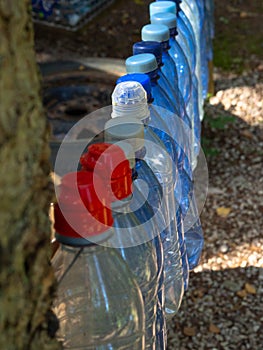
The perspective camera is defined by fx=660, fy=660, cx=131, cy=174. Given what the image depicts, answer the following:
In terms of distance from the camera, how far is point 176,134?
79.6 inches

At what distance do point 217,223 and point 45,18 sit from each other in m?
A: 3.68

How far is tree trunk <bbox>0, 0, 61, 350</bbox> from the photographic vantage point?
56cm

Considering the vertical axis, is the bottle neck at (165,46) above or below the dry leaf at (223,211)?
above

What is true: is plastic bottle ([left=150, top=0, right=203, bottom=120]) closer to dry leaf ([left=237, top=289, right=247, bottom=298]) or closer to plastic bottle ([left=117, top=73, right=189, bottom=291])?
plastic bottle ([left=117, top=73, right=189, bottom=291])

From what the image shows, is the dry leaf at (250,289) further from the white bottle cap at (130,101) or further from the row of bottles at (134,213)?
the white bottle cap at (130,101)

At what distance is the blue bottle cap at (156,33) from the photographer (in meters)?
1.96

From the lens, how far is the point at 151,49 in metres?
1.86

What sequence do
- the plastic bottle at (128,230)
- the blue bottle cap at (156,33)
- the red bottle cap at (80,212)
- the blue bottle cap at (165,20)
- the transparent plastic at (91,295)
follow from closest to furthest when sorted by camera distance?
the red bottle cap at (80,212), the transparent plastic at (91,295), the plastic bottle at (128,230), the blue bottle cap at (156,33), the blue bottle cap at (165,20)

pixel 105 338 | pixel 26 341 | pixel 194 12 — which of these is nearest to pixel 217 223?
pixel 194 12

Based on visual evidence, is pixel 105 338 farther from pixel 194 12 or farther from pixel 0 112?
pixel 194 12

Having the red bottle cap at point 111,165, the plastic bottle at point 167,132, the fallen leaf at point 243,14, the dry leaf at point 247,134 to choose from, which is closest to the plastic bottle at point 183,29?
the plastic bottle at point 167,132

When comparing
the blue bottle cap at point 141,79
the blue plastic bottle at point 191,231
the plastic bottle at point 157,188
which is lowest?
the blue plastic bottle at point 191,231

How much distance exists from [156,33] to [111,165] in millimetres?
919

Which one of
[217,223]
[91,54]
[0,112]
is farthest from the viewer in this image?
[91,54]
